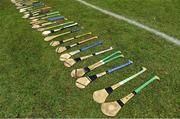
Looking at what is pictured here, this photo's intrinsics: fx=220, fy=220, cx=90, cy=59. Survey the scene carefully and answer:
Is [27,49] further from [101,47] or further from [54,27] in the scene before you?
[101,47]

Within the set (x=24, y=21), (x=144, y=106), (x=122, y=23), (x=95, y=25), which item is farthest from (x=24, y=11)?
(x=144, y=106)

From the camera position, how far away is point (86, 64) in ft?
23.3

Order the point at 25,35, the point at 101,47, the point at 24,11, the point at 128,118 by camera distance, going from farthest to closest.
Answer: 1. the point at 24,11
2. the point at 25,35
3. the point at 101,47
4. the point at 128,118

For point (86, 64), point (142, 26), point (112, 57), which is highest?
point (142, 26)

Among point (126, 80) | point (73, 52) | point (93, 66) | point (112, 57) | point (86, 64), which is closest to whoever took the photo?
point (126, 80)

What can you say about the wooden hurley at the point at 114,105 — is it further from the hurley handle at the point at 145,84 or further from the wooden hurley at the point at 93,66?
the wooden hurley at the point at 93,66

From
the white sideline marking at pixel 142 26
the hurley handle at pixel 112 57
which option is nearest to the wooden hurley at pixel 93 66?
the hurley handle at pixel 112 57

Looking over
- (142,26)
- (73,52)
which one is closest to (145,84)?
(73,52)

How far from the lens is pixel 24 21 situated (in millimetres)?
10539

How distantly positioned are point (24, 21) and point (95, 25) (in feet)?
11.4

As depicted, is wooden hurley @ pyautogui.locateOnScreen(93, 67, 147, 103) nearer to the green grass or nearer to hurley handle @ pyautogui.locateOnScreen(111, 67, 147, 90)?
hurley handle @ pyautogui.locateOnScreen(111, 67, 147, 90)

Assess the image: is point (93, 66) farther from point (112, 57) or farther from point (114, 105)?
point (114, 105)

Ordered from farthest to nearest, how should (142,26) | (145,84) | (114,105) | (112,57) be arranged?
(142,26) < (112,57) < (145,84) < (114,105)

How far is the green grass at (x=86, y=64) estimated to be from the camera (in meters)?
5.49
